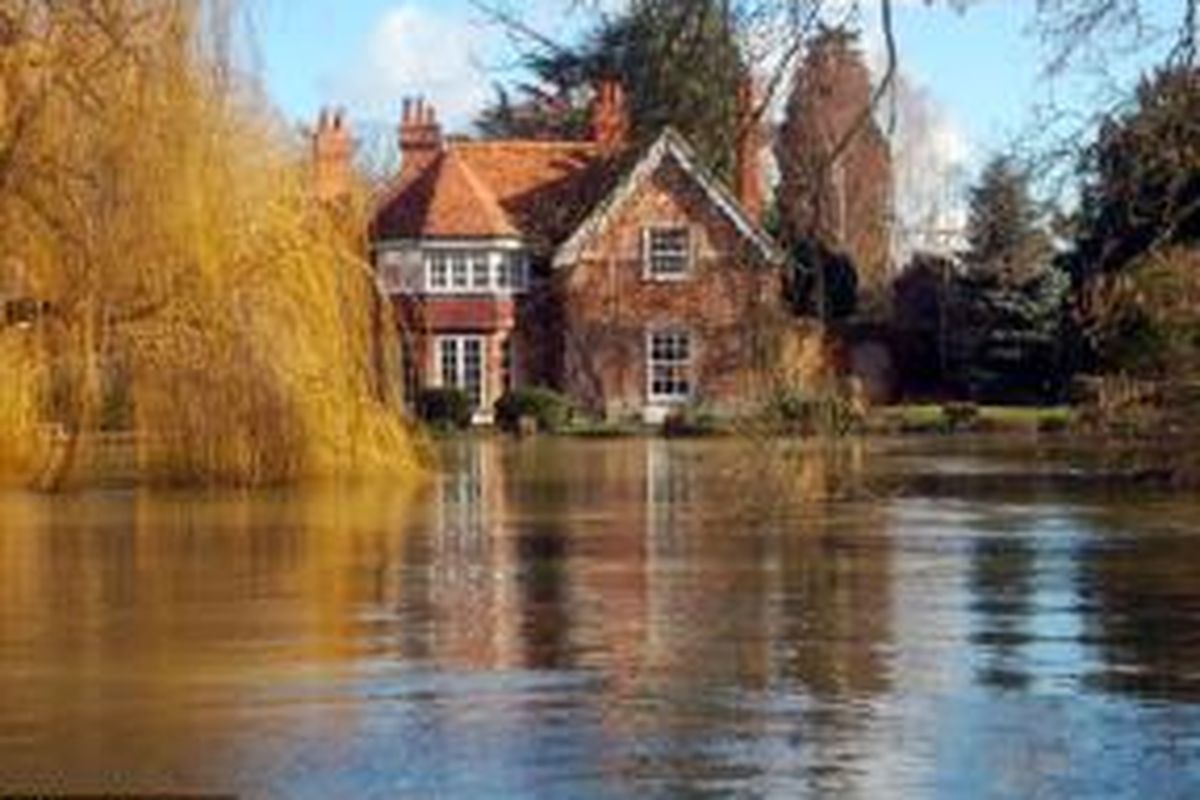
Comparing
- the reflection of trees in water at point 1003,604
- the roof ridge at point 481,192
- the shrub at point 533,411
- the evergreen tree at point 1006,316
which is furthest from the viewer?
the evergreen tree at point 1006,316

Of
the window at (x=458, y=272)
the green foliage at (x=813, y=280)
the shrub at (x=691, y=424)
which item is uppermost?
the window at (x=458, y=272)

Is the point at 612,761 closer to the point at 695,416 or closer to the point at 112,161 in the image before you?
the point at 112,161

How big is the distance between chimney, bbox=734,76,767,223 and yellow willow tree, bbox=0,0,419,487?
775 inches

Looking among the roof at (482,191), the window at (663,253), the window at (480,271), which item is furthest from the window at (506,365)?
the window at (663,253)

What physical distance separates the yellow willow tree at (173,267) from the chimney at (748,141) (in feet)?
64.6

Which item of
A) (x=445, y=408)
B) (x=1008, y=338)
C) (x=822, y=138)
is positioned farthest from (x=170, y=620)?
(x=1008, y=338)

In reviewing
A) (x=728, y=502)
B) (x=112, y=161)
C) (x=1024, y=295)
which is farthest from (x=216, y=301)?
(x=1024, y=295)

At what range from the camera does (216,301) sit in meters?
34.6

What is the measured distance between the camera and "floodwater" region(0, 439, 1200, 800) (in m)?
12.2

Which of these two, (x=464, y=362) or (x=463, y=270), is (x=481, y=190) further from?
(x=464, y=362)

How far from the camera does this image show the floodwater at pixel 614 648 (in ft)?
40.0

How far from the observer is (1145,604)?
1956 cm

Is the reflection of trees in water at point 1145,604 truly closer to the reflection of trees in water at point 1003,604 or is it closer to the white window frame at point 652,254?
the reflection of trees in water at point 1003,604

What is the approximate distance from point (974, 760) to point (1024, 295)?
54837 mm
